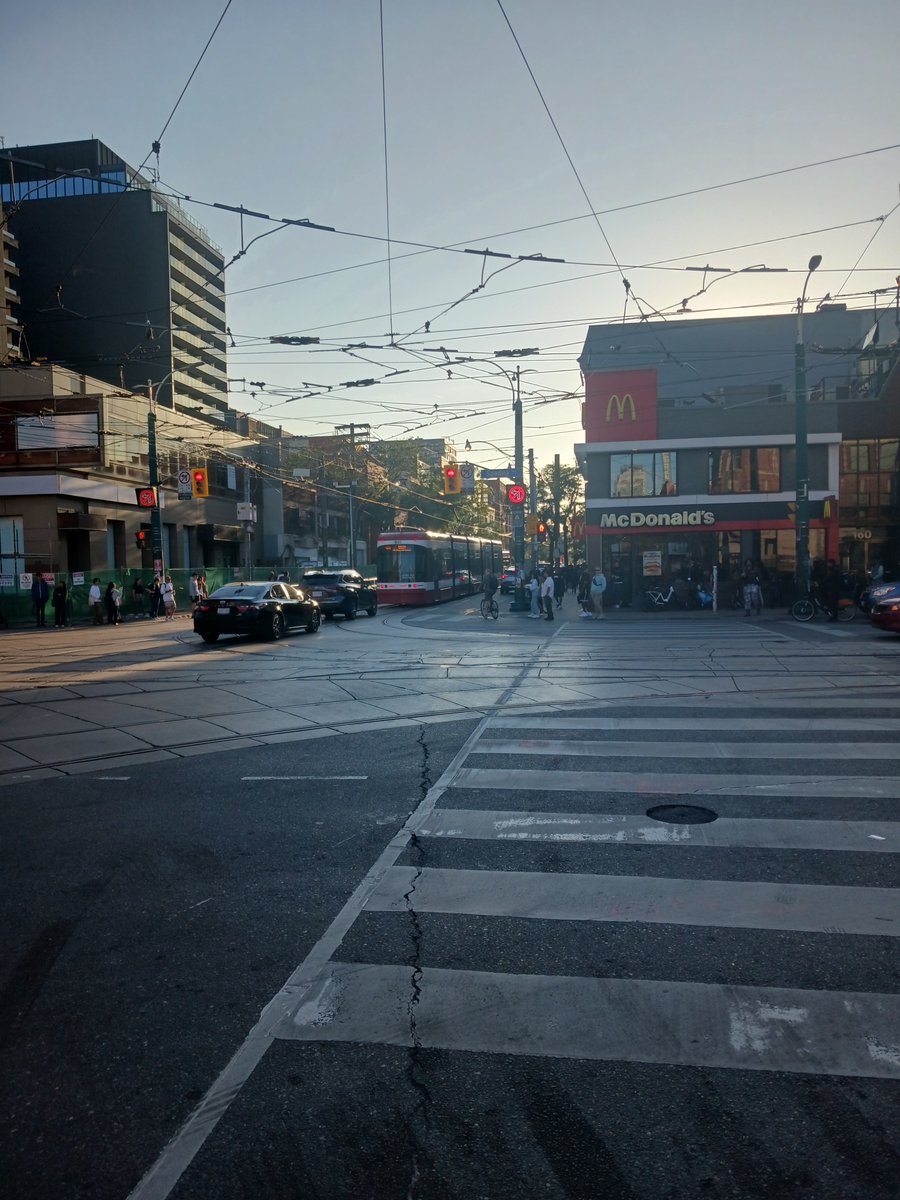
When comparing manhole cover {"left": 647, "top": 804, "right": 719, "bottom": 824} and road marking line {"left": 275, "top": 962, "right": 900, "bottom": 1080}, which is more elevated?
road marking line {"left": 275, "top": 962, "right": 900, "bottom": 1080}

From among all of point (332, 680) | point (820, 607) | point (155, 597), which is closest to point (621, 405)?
point (820, 607)

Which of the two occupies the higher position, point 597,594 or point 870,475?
point 870,475

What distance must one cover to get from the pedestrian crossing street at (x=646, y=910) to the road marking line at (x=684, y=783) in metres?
0.03

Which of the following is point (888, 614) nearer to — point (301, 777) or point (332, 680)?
point (332, 680)

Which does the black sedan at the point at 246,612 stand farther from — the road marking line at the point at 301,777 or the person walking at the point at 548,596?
the road marking line at the point at 301,777

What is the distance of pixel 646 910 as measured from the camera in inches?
196

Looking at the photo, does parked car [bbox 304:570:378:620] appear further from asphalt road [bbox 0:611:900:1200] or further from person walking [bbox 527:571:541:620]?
asphalt road [bbox 0:611:900:1200]

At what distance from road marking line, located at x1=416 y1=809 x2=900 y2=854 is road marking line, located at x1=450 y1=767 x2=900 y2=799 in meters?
0.73

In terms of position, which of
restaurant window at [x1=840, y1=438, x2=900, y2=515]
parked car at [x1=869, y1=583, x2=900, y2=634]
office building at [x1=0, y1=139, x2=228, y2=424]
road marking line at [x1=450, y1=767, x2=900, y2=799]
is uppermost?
office building at [x1=0, y1=139, x2=228, y2=424]

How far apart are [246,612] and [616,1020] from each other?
19736 mm

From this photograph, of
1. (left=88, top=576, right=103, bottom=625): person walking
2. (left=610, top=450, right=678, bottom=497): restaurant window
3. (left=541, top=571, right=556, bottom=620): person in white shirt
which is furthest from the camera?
(left=610, top=450, right=678, bottom=497): restaurant window

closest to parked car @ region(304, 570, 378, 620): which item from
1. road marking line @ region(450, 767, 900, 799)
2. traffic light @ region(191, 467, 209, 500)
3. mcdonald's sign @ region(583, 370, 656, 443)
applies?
traffic light @ region(191, 467, 209, 500)

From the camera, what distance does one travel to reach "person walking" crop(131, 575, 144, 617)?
38.0m

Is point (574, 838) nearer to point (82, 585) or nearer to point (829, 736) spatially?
point (829, 736)
